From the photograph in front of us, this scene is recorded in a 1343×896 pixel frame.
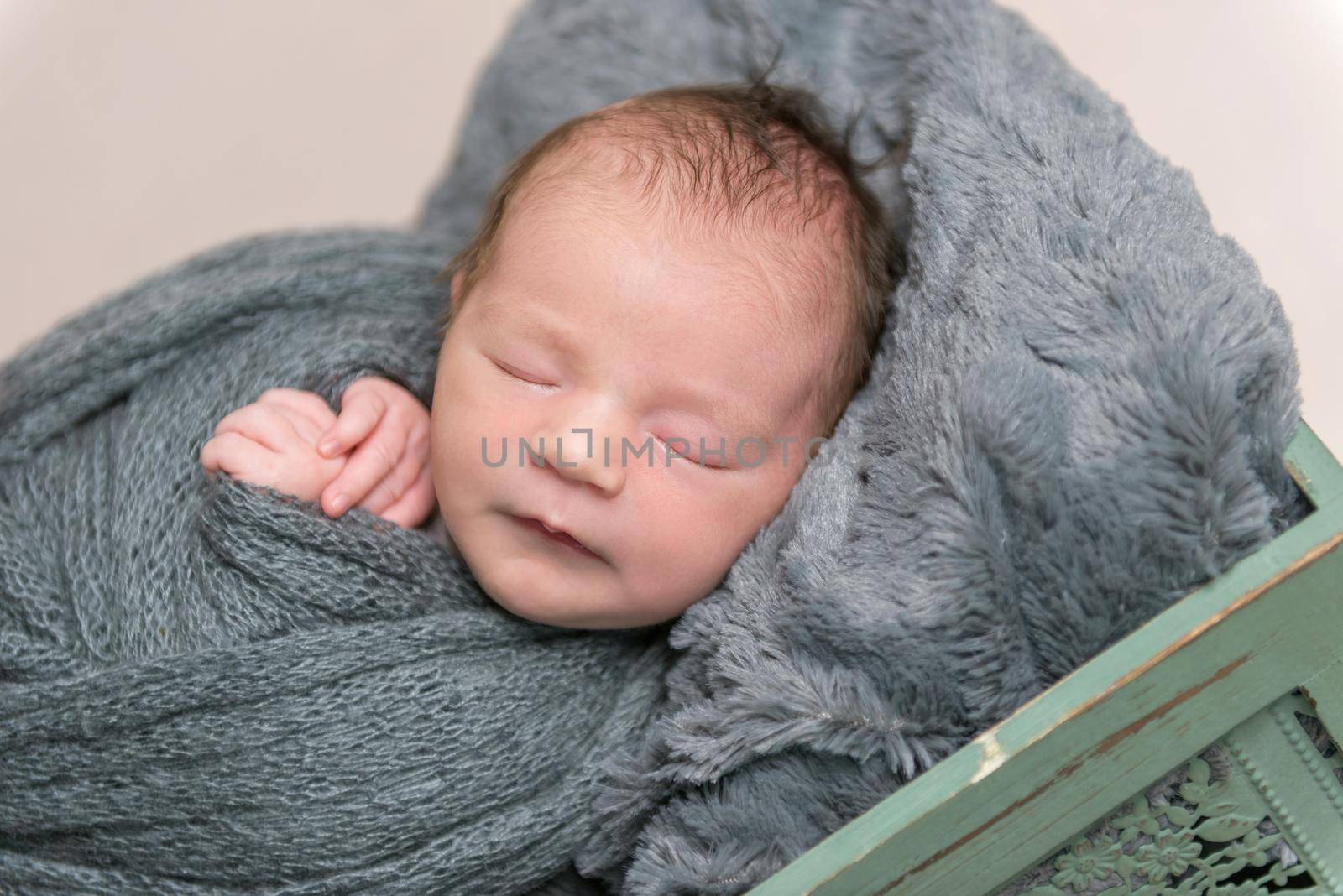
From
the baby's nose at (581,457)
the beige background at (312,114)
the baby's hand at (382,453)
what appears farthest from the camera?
the beige background at (312,114)

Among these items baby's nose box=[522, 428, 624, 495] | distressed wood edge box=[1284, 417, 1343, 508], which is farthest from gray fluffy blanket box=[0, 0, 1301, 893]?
baby's nose box=[522, 428, 624, 495]

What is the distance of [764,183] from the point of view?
0.88 metres

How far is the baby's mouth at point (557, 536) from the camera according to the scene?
857mm

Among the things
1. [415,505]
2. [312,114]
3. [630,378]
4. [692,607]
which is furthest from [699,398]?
[312,114]

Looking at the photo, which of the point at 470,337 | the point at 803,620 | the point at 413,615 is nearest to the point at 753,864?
the point at 803,620

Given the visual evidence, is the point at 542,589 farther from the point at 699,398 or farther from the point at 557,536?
Result: the point at 699,398

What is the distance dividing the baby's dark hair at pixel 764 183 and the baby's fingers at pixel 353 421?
0.09 m

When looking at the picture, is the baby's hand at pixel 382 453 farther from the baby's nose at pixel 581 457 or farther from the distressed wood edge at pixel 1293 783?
the distressed wood edge at pixel 1293 783

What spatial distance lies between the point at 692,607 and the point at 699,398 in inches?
6.4

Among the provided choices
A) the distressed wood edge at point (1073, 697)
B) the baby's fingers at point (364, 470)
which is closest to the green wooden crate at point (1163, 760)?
the distressed wood edge at point (1073, 697)

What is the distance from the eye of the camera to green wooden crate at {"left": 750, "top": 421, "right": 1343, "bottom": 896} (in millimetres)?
667

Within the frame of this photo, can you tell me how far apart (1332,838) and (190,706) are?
0.75 m

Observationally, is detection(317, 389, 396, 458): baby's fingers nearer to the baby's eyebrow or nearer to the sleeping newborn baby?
the sleeping newborn baby

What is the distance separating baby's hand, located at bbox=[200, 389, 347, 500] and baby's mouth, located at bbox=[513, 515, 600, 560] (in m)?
0.16
